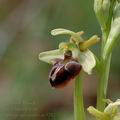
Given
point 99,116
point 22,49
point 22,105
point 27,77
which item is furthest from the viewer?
point 22,49

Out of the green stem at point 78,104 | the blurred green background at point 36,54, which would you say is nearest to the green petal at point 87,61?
the green stem at point 78,104

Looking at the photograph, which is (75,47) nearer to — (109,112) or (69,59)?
(69,59)

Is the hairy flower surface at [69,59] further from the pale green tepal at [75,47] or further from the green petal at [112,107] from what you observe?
the green petal at [112,107]

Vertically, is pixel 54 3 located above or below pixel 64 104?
above

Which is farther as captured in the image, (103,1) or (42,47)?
(42,47)

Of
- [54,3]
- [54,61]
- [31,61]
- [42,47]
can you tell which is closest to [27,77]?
[31,61]

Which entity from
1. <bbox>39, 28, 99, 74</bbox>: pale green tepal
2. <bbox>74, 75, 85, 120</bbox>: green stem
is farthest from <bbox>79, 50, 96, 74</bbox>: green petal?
<bbox>74, 75, 85, 120</bbox>: green stem

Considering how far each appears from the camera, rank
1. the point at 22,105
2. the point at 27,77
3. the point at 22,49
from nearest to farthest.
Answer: the point at 22,105 → the point at 27,77 → the point at 22,49

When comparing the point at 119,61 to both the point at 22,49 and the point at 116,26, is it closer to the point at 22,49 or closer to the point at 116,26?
the point at 22,49
